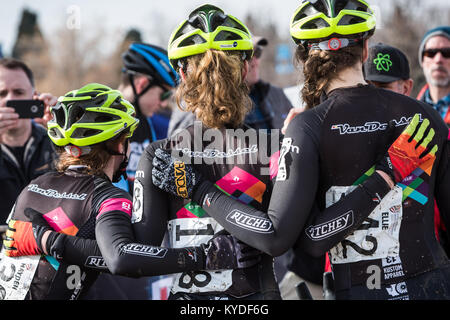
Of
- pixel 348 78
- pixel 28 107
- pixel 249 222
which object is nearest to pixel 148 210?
pixel 249 222

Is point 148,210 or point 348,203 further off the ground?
point 348,203

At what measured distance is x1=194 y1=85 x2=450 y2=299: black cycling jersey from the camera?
8.82 feet

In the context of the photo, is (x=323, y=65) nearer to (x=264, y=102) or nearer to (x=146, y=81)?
(x=264, y=102)

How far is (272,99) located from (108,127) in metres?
Answer: 3.10

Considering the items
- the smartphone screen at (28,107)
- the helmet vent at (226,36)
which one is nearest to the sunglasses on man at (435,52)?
the helmet vent at (226,36)

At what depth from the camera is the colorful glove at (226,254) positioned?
282cm

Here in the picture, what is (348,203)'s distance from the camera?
8.79 ft

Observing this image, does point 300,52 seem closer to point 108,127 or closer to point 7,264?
point 108,127

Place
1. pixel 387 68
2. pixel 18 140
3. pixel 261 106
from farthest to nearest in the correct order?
pixel 261 106, pixel 18 140, pixel 387 68

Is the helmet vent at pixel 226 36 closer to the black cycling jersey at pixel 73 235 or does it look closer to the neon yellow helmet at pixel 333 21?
the neon yellow helmet at pixel 333 21

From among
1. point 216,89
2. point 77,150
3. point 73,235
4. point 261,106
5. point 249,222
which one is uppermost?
point 216,89

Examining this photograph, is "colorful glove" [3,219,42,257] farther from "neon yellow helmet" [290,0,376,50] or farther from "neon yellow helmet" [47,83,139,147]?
"neon yellow helmet" [290,0,376,50]

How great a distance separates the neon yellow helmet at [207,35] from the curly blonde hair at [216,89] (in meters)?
0.05

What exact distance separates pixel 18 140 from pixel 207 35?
10.8ft
